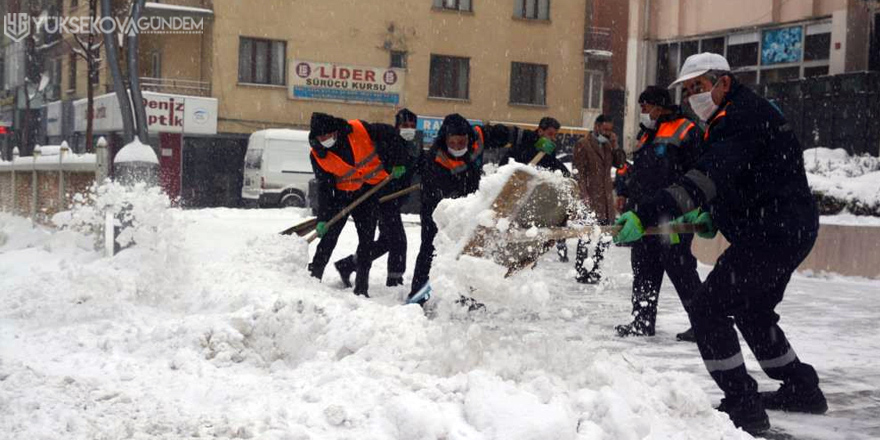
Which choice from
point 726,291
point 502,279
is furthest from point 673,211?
point 502,279

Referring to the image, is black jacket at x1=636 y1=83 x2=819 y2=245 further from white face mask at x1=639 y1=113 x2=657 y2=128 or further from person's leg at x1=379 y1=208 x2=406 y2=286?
person's leg at x1=379 y1=208 x2=406 y2=286

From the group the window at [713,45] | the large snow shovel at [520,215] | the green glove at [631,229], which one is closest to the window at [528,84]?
the window at [713,45]

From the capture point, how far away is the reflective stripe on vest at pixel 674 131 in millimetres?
6137

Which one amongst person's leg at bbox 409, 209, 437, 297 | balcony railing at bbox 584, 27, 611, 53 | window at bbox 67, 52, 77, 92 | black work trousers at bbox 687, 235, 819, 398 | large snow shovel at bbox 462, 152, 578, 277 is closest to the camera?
black work trousers at bbox 687, 235, 819, 398

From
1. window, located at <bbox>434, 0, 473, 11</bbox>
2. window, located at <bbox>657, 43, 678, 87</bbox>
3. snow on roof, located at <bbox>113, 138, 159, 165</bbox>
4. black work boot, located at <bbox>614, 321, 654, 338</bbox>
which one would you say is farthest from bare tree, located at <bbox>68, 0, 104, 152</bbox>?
black work boot, located at <bbox>614, 321, 654, 338</bbox>

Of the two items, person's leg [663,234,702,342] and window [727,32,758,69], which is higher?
window [727,32,758,69]

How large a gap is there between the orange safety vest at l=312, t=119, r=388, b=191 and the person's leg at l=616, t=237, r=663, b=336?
230 centimetres

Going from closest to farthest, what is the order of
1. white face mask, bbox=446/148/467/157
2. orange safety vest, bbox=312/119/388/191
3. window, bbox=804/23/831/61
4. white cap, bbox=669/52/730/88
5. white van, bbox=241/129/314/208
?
white cap, bbox=669/52/730/88, white face mask, bbox=446/148/467/157, orange safety vest, bbox=312/119/388/191, window, bbox=804/23/831/61, white van, bbox=241/129/314/208

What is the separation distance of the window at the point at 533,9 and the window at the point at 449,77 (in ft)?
8.49

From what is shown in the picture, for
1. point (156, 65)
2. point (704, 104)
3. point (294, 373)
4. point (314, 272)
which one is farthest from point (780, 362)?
point (156, 65)

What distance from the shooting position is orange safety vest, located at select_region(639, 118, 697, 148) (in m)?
6.14

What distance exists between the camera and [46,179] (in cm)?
1246

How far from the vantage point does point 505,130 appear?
7.75 m

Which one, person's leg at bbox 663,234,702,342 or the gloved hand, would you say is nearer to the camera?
the gloved hand
